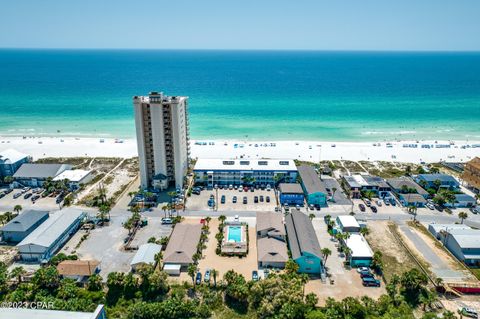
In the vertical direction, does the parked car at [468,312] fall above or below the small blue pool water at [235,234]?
below

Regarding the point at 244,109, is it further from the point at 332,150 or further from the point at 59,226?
the point at 59,226

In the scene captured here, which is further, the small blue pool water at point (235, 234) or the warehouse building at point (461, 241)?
the small blue pool water at point (235, 234)

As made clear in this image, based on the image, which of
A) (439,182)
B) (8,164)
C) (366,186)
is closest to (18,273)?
(8,164)

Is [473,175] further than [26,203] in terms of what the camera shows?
Yes

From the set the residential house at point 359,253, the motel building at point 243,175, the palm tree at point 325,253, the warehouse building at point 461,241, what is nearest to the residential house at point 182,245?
the palm tree at point 325,253

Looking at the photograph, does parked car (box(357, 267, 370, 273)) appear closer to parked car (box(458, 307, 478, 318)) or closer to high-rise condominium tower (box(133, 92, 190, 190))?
parked car (box(458, 307, 478, 318))

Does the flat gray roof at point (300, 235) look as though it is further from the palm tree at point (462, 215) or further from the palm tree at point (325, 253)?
the palm tree at point (462, 215)

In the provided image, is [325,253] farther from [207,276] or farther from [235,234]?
[207,276]
